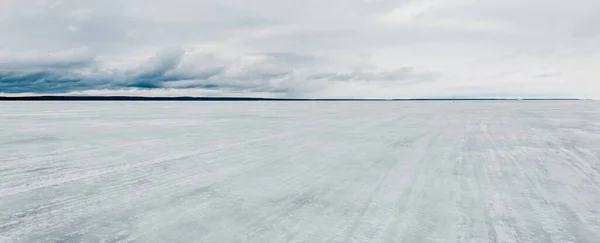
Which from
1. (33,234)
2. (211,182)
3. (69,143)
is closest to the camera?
(33,234)

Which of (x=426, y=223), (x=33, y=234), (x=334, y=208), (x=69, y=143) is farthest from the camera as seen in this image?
(x=69, y=143)

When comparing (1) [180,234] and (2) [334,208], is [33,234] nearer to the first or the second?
(1) [180,234]

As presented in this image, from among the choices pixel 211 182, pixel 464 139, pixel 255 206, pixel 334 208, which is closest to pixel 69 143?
pixel 211 182

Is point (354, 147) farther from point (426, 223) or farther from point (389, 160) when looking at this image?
point (426, 223)

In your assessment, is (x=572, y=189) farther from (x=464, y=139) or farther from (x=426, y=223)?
(x=464, y=139)

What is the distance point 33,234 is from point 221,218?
138cm

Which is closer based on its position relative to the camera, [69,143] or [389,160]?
[389,160]

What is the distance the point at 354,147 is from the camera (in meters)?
7.88

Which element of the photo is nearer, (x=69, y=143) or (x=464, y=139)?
(x=69, y=143)

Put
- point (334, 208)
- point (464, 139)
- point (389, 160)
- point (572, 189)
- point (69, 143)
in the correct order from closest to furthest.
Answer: point (334, 208) < point (572, 189) < point (389, 160) < point (69, 143) < point (464, 139)

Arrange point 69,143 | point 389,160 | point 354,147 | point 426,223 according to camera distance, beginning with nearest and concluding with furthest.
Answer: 1. point 426,223
2. point 389,160
3. point 354,147
4. point 69,143

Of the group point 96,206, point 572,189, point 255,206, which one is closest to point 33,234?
point 96,206

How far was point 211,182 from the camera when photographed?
4.63 meters

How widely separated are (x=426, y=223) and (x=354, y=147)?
4760mm
